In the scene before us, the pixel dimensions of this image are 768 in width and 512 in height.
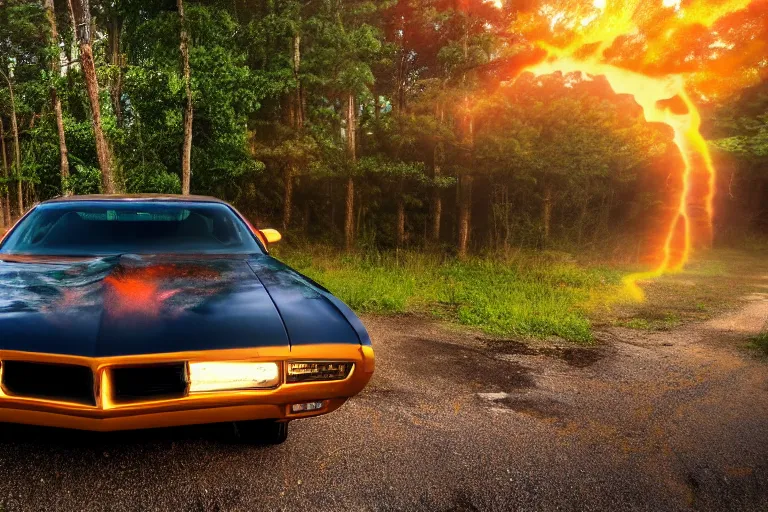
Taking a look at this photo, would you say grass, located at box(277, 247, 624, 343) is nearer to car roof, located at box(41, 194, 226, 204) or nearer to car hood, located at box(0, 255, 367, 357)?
car roof, located at box(41, 194, 226, 204)

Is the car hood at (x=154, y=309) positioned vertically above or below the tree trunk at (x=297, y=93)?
below

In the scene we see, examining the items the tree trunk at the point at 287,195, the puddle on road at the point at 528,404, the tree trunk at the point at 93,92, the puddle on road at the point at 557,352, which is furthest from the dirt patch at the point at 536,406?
the tree trunk at the point at 287,195

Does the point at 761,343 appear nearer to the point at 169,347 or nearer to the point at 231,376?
the point at 231,376

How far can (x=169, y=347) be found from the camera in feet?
6.20

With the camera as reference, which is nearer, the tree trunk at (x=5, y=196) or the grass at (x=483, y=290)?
the grass at (x=483, y=290)

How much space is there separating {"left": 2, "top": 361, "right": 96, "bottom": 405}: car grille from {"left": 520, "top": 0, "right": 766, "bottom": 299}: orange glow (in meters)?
10.1

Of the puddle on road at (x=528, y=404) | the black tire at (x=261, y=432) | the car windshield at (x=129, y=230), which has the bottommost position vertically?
the puddle on road at (x=528, y=404)

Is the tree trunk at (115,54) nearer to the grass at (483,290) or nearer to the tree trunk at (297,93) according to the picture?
the tree trunk at (297,93)

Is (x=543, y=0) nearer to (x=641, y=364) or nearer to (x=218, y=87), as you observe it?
(x=218, y=87)

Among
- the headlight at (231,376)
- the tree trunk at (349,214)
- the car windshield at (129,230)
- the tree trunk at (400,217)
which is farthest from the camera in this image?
the tree trunk at (400,217)

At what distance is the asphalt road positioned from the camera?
90.4 inches

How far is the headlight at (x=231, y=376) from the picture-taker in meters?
1.93

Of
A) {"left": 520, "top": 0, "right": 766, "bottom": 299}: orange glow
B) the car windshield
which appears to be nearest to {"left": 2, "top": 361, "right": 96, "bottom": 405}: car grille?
the car windshield

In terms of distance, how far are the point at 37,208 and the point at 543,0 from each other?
13813 millimetres
